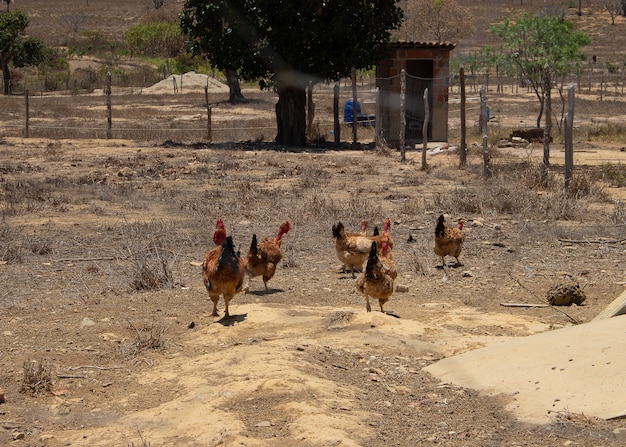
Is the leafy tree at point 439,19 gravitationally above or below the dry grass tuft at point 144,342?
above

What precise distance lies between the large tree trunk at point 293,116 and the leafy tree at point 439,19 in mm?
39541

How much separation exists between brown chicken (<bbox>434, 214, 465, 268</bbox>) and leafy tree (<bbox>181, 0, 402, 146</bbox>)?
15.4 m

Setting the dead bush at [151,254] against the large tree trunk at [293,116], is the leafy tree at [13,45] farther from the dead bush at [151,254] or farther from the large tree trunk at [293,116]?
the dead bush at [151,254]

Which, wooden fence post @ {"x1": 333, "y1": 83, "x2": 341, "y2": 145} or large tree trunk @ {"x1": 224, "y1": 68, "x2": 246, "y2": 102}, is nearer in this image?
wooden fence post @ {"x1": 333, "y1": 83, "x2": 341, "y2": 145}

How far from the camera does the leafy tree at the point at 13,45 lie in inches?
1849

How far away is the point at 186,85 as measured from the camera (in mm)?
53500

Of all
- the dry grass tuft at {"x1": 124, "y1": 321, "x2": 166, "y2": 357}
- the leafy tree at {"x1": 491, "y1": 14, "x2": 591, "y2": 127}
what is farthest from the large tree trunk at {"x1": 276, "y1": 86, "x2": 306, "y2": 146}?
the dry grass tuft at {"x1": 124, "y1": 321, "x2": 166, "y2": 357}

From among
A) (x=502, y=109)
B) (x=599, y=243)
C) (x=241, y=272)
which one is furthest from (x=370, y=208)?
(x=502, y=109)

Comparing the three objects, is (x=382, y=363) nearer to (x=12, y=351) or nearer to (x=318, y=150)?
(x=12, y=351)

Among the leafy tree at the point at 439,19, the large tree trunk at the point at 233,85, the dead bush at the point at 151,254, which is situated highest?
the leafy tree at the point at 439,19

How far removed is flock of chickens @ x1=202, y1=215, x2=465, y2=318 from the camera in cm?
784

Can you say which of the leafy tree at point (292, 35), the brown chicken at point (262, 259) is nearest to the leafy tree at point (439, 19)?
the leafy tree at point (292, 35)

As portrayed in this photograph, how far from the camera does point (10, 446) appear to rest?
17.9ft

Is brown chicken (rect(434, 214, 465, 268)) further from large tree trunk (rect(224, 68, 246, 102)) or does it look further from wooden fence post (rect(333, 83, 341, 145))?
large tree trunk (rect(224, 68, 246, 102))
